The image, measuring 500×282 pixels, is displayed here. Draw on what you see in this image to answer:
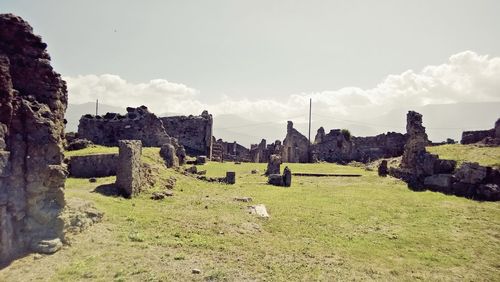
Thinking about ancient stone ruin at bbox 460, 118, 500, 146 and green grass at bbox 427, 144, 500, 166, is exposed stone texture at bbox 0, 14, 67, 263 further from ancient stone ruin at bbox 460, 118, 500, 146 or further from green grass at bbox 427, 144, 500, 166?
ancient stone ruin at bbox 460, 118, 500, 146

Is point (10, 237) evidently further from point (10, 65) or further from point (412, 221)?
point (412, 221)

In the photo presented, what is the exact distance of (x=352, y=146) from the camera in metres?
51.8

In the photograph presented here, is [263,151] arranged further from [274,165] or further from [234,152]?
[274,165]

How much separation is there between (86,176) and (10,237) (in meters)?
11.8

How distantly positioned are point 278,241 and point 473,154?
21.2 meters

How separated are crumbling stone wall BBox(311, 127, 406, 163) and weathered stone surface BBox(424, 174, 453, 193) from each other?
A: 2260cm

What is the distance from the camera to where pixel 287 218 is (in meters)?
16.9

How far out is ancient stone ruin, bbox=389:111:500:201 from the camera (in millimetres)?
22531

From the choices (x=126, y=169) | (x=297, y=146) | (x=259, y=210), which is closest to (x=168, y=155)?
(x=126, y=169)

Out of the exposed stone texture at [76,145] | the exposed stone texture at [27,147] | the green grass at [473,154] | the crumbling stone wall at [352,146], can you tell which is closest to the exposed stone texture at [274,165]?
the green grass at [473,154]

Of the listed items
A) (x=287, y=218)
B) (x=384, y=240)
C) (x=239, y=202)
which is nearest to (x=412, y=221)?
(x=384, y=240)

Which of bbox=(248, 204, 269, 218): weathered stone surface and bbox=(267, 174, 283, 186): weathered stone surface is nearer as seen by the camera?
bbox=(248, 204, 269, 218): weathered stone surface

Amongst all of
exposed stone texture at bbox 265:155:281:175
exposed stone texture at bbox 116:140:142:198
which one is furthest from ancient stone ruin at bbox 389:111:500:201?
exposed stone texture at bbox 116:140:142:198

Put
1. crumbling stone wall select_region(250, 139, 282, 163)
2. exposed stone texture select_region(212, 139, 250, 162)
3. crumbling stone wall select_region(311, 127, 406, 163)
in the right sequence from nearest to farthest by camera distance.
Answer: crumbling stone wall select_region(311, 127, 406, 163), crumbling stone wall select_region(250, 139, 282, 163), exposed stone texture select_region(212, 139, 250, 162)
